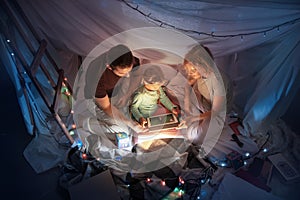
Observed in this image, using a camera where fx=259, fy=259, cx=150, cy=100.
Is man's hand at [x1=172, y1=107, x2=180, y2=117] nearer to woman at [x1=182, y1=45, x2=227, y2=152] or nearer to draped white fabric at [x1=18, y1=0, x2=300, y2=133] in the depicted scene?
woman at [x1=182, y1=45, x2=227, y2=152]

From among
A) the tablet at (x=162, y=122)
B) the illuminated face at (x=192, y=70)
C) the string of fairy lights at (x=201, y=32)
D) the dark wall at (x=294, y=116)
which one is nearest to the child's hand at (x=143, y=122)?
the tablet at (x=162, y=122)

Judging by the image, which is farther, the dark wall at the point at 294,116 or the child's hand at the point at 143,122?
the dark wall at the point at 294,116

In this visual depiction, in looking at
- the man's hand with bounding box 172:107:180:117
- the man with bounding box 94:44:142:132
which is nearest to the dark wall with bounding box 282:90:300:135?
the man's hand with bounding box 172:107:180:117

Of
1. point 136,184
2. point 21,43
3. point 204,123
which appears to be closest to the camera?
point 136,184

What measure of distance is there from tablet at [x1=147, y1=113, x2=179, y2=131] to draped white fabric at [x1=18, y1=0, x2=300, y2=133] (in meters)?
0.53

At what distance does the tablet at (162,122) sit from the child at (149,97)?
3.8 inches

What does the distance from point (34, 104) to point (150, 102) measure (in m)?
0.97

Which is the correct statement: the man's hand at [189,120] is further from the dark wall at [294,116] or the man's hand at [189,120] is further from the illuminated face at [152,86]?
the dark wall at [294,116]

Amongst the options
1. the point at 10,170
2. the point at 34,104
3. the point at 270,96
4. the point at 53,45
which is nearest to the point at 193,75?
the point at 270,96

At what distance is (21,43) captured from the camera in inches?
78.2

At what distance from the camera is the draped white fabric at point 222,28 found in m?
1.72

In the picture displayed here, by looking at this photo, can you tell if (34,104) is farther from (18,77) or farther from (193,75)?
(193,75)

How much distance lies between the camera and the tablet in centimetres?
208

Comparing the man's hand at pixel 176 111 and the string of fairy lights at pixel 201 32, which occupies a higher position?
the string of fairy lights at pixel 201 32
